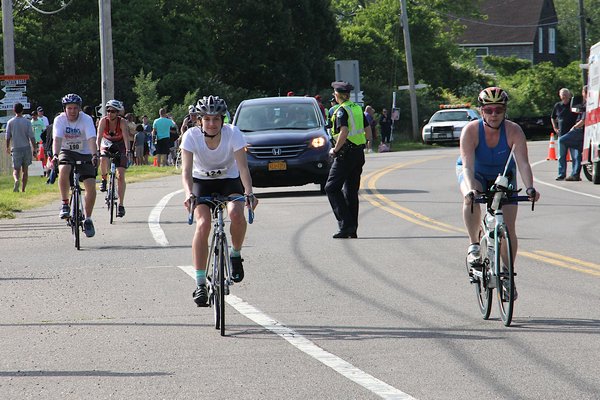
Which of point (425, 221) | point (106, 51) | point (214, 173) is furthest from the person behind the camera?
point (106, 51)

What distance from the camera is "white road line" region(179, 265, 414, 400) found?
6809mm

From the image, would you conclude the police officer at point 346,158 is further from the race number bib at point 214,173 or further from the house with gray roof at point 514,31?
the house with gray roof at point 514,31

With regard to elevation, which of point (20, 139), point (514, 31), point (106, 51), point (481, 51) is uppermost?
point (514, 31)

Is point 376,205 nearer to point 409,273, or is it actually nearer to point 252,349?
point 409,273

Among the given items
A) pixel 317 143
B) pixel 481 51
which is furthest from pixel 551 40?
pixel 317 143

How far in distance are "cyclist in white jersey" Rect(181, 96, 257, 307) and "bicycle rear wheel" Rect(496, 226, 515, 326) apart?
193 cm

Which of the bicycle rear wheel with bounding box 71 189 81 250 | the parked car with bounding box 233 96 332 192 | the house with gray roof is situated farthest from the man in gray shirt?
the house with gray roof

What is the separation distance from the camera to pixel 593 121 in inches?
971

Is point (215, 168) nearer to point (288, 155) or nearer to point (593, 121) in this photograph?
point (288, 155)

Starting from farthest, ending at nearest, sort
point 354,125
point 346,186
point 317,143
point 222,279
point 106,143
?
point 317,143 < point 106,143 < point 346,186 < point 354,125 < point 222,279

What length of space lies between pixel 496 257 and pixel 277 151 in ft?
43.2

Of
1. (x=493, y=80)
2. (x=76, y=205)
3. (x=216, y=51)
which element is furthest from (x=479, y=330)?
(x=493, y=80)

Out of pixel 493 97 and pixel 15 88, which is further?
pixel 15 88

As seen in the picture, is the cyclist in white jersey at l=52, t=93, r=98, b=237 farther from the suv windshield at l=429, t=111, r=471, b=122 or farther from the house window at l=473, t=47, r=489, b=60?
the house window at l=473, t=47, r=489, b=60
